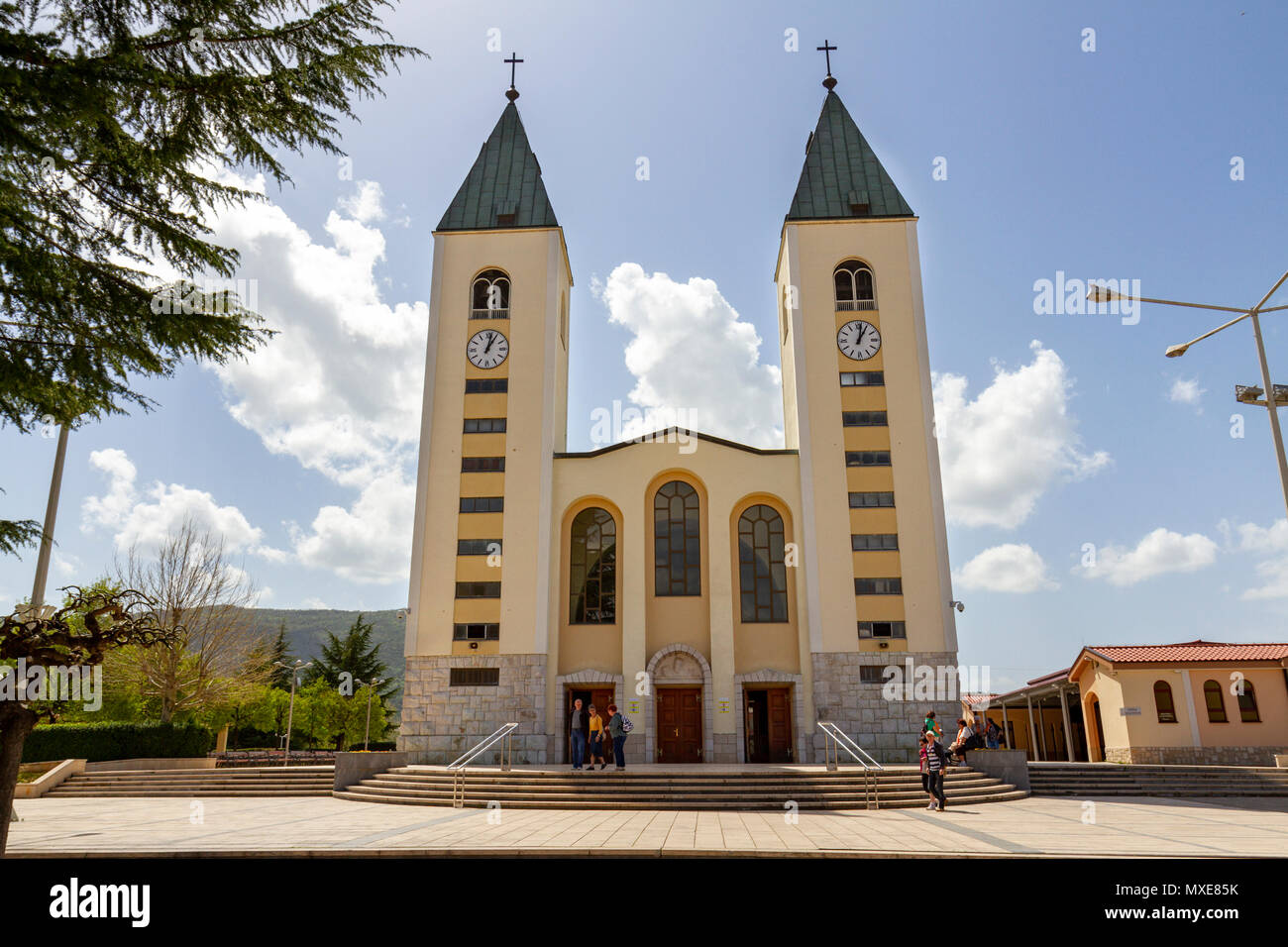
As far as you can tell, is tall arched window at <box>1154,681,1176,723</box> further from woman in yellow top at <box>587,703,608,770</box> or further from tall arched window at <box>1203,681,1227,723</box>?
woman in yellow top at <box>587,703,608,770</box>

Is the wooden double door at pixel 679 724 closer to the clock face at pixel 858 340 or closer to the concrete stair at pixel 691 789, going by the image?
the concrete stair at pixel 691 789

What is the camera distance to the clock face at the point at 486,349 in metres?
27.8

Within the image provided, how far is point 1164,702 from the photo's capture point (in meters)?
27.3

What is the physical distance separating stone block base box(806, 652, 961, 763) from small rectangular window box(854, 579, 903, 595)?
1889 millimetres

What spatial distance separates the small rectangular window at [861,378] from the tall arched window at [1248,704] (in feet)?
52.8

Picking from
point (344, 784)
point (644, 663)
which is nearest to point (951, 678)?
point (644, 663)

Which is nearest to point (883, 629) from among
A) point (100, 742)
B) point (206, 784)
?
point (206, 784)

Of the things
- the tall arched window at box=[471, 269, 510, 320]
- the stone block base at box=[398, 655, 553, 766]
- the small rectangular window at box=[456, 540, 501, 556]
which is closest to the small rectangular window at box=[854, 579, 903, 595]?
the stone block base at box=[398, 655, 553, 766]

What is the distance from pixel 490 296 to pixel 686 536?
1117 cm

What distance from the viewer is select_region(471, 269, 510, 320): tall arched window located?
28312 millimetres

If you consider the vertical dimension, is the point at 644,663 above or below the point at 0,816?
above

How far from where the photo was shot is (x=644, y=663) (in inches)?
984
